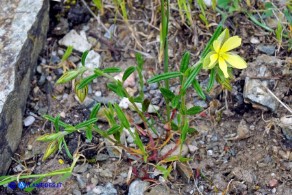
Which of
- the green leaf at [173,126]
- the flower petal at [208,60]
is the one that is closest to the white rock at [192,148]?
the green leaf at [173,126]

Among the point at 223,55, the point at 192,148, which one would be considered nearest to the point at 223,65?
the point at 223,55

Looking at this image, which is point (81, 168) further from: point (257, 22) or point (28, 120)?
point (257, 22)

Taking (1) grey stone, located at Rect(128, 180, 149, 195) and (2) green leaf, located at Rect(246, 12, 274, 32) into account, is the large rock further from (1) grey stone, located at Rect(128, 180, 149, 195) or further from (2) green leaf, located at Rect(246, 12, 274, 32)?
(2) green leaf, located at Rect(246, 12, 274, 32)

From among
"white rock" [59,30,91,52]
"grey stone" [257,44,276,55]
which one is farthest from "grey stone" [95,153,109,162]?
"grey stone" [257,44,276,55]

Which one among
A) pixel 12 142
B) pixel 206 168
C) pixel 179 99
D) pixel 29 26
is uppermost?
pixel 29 26

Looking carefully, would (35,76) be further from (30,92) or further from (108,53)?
(108,53)

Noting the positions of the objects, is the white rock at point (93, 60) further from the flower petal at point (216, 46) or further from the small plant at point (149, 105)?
the flower petal at point (216, 46)

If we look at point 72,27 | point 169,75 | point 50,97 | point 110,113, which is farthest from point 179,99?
point 72,27
